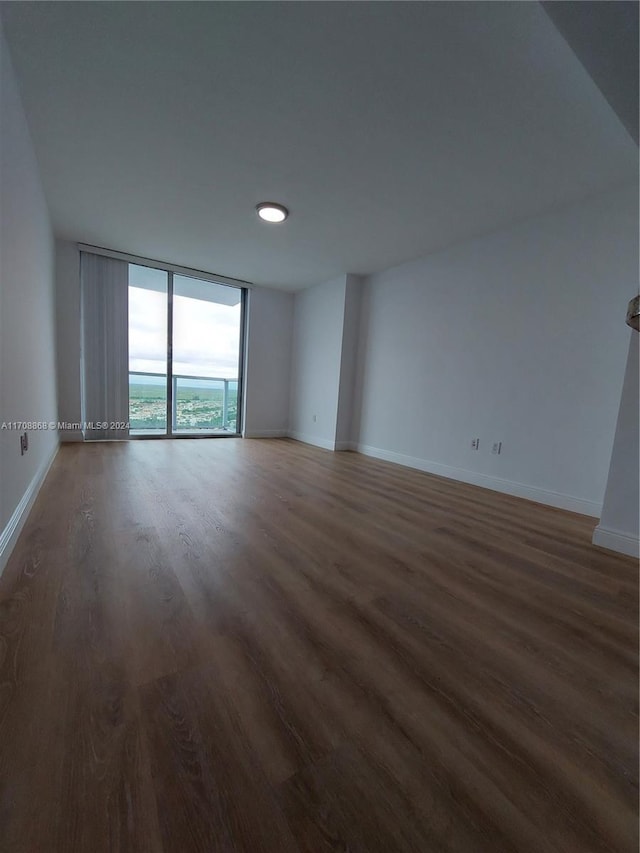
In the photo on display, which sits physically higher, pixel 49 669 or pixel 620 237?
pixel 620 237

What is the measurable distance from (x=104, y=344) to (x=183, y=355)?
0.96m

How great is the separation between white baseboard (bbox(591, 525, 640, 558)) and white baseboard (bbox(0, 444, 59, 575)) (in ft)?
9.94

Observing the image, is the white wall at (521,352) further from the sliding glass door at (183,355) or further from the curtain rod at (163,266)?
the sliding glass door at (183,355)

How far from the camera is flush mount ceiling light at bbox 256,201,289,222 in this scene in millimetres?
2855

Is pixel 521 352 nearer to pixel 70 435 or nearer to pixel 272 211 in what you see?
pixel 272 211

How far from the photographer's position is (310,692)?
94 cm

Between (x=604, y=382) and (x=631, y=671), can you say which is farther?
(x=604, y=382)

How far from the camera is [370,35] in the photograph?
147 centimetres

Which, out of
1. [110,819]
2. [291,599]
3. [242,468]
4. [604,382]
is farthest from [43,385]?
[604,382]

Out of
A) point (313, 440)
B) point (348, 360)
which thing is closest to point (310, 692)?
point (348, 360)

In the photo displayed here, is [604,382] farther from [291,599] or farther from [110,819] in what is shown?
[110,819]

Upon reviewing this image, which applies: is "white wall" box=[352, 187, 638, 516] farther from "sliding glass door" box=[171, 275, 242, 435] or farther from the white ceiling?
"sliding glass door" box=[171, 275, 242, 435]

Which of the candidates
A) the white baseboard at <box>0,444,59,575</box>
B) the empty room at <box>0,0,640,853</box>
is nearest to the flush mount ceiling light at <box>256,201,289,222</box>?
the empty room at <box>0,0,640,853</box>

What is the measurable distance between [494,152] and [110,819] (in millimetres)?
3182
